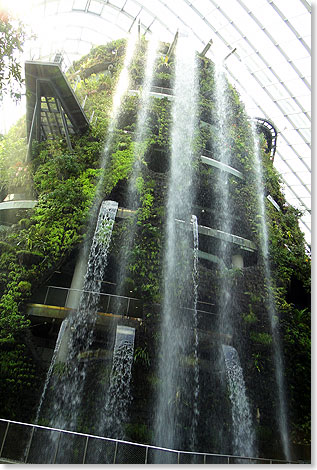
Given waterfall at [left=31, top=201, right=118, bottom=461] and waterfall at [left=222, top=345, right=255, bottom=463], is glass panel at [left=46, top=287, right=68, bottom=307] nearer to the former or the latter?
waterfall at [left=31, top=201, right=118, bottom=461]

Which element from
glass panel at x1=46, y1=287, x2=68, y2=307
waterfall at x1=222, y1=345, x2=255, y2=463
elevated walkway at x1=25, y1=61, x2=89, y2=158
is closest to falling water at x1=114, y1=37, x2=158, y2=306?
glass panel at x1=46, y1=287, x2=68, y2=307

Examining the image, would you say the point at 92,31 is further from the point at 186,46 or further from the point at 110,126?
the point at 110,126

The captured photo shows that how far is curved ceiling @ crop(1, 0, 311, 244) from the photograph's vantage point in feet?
77.6

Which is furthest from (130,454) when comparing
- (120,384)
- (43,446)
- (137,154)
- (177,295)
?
(137,154)

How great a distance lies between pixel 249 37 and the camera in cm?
2606

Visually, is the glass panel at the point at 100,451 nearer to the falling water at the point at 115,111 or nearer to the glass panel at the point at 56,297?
the glass panel at the point at 56,297

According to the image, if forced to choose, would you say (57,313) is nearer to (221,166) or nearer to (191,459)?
(191,459)

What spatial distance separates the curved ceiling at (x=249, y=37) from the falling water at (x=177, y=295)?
1033 centimetres

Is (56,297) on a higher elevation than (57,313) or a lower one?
higher

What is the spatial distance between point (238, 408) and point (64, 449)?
7534 millimetres

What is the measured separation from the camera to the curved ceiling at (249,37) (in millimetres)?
23656

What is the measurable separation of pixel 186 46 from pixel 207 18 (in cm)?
458

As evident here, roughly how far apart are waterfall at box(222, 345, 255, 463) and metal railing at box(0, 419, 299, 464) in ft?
18.2

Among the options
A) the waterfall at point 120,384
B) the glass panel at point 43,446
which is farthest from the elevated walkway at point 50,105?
the glass panel at point 43,446
